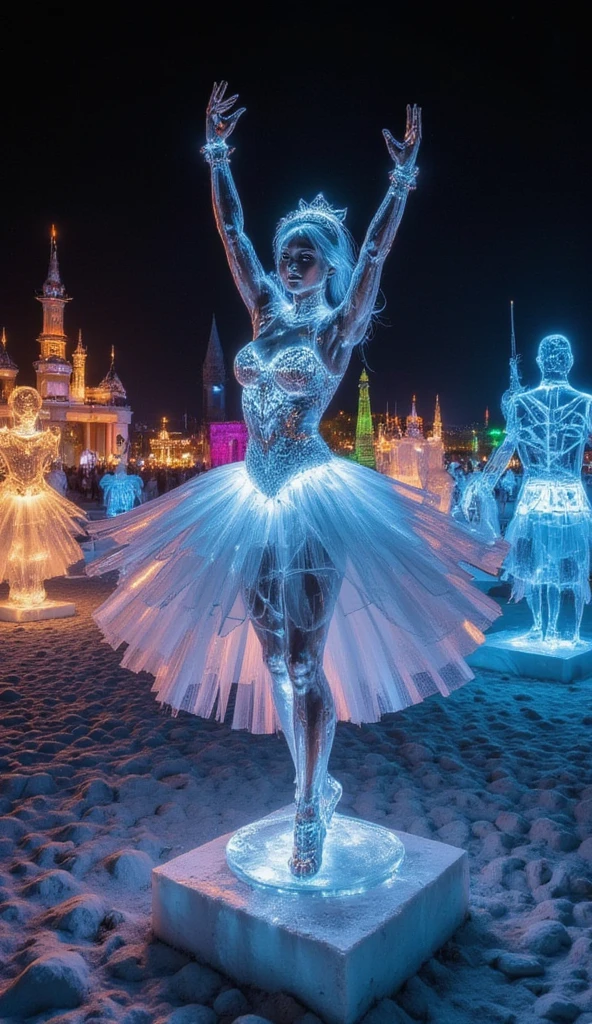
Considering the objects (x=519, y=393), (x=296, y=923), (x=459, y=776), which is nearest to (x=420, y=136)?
(x=296, y=923)

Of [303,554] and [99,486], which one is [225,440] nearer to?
[99,486]

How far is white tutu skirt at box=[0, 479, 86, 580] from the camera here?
919cm

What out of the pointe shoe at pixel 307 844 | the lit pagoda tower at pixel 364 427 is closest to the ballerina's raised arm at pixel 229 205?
the pointe shoe at pixel 307 844

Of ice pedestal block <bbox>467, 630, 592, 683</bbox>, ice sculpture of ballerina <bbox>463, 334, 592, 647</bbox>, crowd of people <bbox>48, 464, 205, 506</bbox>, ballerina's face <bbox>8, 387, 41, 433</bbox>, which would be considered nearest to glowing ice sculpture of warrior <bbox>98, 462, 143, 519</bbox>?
crowd of people <bbox>48, 464, 205, 506</bbox>

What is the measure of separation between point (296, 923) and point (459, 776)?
2.09m

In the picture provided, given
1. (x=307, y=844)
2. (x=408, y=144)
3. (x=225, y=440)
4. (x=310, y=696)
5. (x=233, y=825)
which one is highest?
(x=225, y=440)

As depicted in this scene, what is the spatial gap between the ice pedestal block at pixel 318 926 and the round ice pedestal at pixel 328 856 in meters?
0.03

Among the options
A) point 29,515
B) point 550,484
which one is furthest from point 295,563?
point 29,515

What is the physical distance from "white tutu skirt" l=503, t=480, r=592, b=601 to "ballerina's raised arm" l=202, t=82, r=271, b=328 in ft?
14.2

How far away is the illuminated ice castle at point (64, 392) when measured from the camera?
56.4 metres

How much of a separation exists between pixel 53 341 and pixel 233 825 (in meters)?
60.8

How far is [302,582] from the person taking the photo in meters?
2.55

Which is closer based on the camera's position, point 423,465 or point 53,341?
point 423,465

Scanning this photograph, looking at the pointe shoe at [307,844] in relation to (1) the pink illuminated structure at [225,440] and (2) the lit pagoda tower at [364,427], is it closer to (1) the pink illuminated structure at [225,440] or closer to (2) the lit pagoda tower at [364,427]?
(2) the lit pagoda tower at [364,427]
